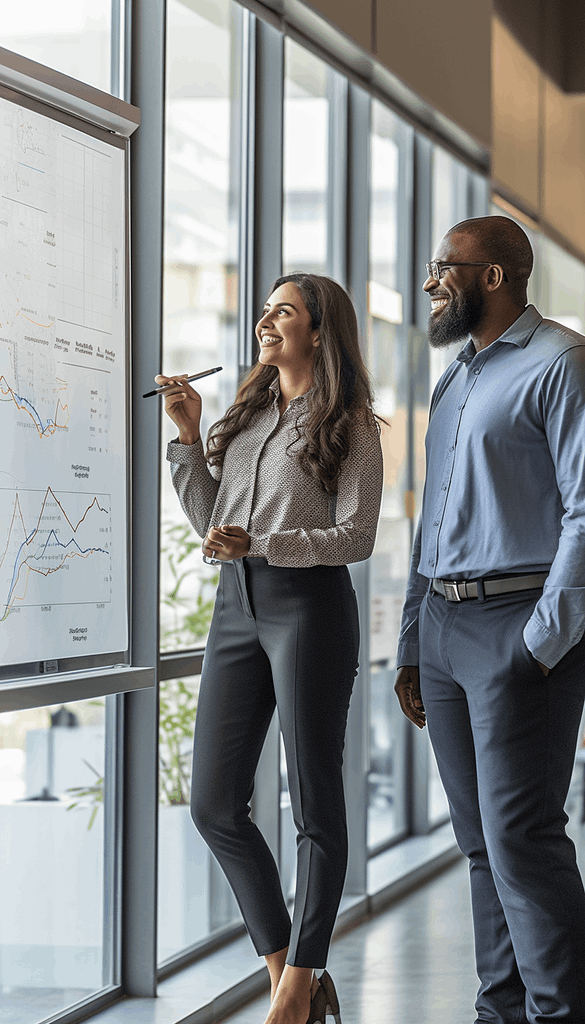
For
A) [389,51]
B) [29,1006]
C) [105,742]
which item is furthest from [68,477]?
[389,51]

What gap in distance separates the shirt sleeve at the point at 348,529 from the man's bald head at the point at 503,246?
1.44ft

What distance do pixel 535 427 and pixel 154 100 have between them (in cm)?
138

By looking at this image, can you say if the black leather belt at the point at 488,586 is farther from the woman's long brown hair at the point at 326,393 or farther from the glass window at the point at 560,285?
the glass window at the point at 560,285

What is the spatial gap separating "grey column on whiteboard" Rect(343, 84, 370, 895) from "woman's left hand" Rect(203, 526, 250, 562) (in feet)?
5.88

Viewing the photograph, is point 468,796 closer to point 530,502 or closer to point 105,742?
point 530,502

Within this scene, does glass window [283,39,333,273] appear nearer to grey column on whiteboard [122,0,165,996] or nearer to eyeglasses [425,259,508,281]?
grey column on whiteboard [122,0,165,996]

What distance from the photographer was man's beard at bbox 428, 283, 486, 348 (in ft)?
8.36

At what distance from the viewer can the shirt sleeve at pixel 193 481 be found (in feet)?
8.84

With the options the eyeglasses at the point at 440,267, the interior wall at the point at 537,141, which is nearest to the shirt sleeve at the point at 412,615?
the eyeglasses at the point at 440,267

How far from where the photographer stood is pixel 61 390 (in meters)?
2.55

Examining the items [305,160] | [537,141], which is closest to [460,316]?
[305,160]

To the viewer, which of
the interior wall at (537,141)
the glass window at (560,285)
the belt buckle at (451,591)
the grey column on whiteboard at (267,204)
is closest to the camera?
the belt buckle at (451,591)

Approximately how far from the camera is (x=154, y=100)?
3080mm

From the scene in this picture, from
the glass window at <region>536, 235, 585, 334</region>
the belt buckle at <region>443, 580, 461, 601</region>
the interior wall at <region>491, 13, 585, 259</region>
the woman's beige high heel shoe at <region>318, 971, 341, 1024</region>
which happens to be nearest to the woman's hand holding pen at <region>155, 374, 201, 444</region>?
the belt buckle at <region>443, 580, 461, 601</region>
